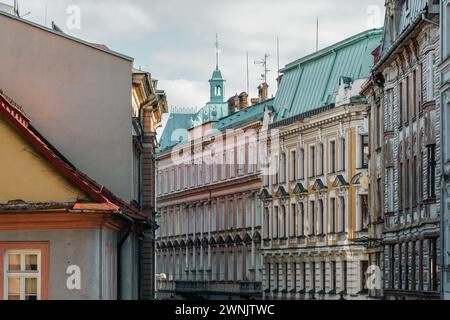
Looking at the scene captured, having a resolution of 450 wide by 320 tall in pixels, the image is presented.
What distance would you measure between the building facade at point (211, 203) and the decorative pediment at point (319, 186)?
378 inches

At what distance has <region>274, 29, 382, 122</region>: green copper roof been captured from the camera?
78375mm

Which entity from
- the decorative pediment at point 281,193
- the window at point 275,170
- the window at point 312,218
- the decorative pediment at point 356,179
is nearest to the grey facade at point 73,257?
the decorative pediment at point 356,179

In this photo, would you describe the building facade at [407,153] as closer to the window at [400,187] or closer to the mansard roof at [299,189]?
the window at [400,187]

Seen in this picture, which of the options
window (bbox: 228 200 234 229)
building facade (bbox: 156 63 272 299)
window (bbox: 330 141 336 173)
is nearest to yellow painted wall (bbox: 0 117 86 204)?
window (bbox: 330 141 336 173)

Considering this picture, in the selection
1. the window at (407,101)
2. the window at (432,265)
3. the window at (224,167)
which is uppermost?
the window at (224,167)

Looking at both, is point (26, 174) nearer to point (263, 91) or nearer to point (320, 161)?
point (320, 161)

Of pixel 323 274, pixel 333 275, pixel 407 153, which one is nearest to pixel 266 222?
pixel 323 274

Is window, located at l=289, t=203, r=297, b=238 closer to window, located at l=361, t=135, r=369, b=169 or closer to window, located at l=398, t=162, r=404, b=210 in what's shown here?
window, located at l=361, t=135, r=369, b=169

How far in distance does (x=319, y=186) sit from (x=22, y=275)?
54435mm

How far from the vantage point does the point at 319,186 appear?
267 ft

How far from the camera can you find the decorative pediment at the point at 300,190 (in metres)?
84.4
